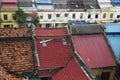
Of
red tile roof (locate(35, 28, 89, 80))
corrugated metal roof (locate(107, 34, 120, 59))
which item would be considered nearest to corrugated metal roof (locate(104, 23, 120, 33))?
corrugated metal roof (locate(107, 34, 120, 59))

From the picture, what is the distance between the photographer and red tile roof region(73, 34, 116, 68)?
31.3 metres

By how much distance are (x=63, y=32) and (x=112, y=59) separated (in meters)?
6.70

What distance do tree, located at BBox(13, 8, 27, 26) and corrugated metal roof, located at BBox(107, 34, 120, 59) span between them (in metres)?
20.8

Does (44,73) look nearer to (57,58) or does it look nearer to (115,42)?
(57,58)

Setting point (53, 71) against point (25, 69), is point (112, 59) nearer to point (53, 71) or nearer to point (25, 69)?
point (53, 71)

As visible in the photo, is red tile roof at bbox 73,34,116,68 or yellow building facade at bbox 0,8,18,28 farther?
yellow building facade at bbox 0,8,18,28

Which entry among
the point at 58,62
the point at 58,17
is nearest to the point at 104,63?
the point at 58,62

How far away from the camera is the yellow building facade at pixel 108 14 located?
185ft

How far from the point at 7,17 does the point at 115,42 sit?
83.3 feet

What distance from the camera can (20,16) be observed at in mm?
A: 50312

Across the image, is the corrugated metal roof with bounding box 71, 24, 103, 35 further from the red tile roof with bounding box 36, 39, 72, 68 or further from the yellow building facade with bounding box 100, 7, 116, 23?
the yellow building facade with bounding box 100, 7, 116, 23

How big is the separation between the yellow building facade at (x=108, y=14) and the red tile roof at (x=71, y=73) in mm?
31160

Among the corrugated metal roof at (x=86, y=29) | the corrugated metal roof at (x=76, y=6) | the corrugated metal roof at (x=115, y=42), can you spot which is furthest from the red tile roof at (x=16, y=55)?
the corrugated metal roof at (x=76, y=6)

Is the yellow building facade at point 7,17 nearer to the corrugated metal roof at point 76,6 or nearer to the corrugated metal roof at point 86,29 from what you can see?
the corrugated metal roof at point 76,6
